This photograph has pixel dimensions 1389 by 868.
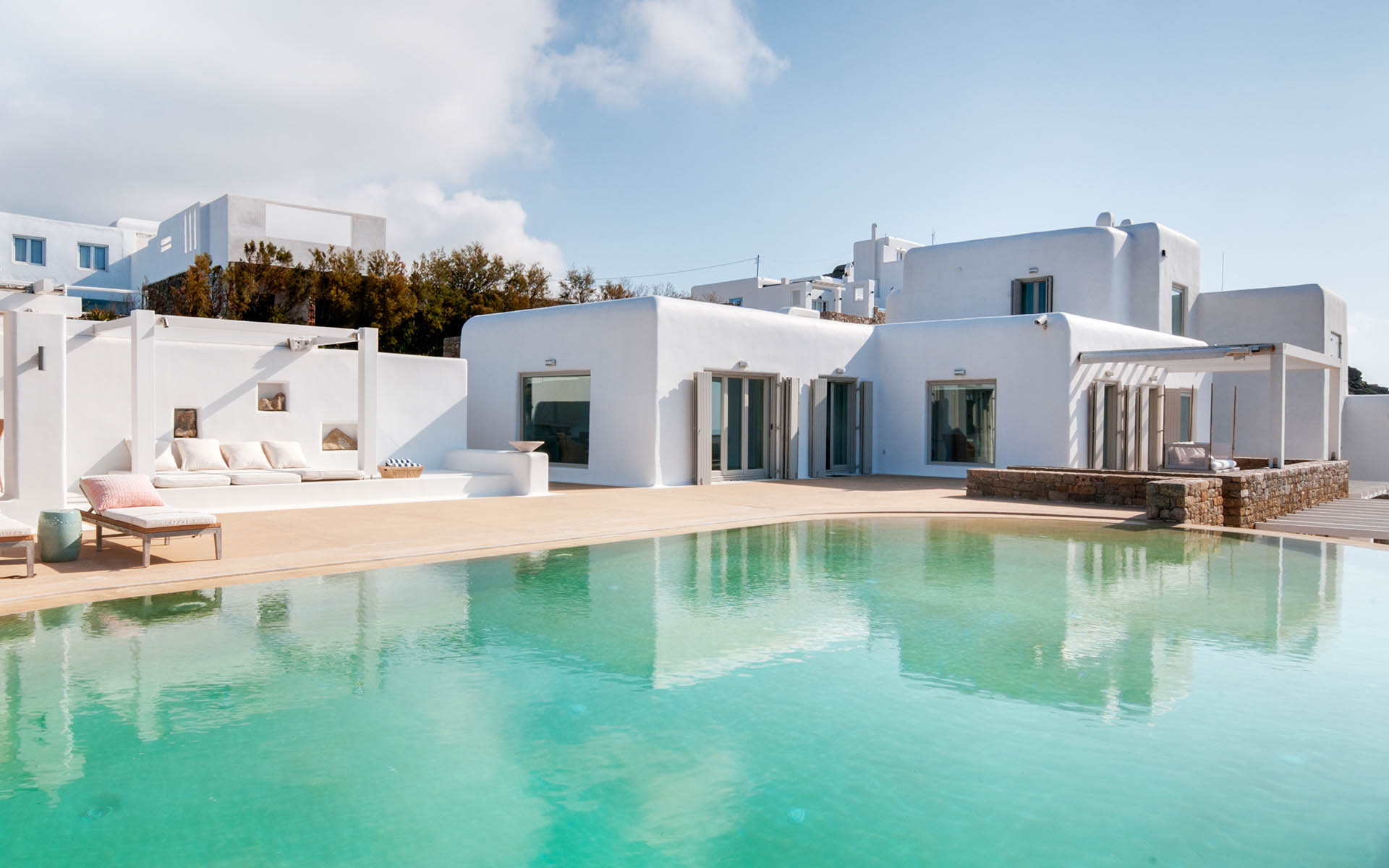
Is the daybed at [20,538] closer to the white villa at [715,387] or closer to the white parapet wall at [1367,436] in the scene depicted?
the white villa at [715,387]

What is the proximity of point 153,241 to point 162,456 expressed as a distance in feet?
78.7

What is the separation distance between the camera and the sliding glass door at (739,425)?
1744 cm

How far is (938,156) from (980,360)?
167 inches

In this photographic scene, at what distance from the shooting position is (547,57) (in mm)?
18875

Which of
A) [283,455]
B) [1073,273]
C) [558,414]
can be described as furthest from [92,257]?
[1073,273]

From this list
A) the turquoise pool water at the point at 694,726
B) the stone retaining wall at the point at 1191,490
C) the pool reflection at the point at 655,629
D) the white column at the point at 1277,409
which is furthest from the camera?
the white column at the point at 1277,409

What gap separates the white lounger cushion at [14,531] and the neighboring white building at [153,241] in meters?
21.7

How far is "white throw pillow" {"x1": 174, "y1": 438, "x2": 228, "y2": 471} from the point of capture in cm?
1335


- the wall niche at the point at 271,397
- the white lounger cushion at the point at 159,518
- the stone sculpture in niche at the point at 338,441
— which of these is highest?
the wall niche at the point at 271,397

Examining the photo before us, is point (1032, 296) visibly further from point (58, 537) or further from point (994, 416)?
point (58, 537)

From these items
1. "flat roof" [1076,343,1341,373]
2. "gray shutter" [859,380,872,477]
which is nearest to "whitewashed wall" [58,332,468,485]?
"gray shutter" [859,380,872,477]

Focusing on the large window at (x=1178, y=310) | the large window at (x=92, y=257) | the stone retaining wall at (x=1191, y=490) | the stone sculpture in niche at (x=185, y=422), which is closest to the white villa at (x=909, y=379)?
the large window at (x=1178, y=310)

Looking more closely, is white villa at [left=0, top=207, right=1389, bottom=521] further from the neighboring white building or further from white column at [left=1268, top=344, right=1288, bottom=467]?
the neighboring white building

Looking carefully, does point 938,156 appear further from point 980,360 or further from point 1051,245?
point 1051,245
